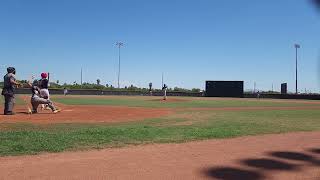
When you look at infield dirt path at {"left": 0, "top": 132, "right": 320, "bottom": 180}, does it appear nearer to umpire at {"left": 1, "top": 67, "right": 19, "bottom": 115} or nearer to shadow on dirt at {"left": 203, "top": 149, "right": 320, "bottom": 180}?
shadow on dirt at {"left": 203, "top": 149, "right": 320, "bottom": 180}

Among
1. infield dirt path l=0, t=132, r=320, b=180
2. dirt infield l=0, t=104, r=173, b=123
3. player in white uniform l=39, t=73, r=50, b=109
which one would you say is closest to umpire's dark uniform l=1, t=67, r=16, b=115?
dirt infield l=0, t=104, r=173, b=123

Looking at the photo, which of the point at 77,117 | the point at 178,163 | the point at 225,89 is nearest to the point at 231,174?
the point at 178,163

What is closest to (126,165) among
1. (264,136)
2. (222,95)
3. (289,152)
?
(289,152)

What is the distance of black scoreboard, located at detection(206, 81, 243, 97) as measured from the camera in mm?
67525

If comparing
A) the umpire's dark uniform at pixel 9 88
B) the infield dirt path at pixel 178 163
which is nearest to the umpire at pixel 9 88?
the umpire's dark uniform at pixel 9 88

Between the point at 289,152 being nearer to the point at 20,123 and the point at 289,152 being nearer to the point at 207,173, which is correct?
the point at 207,173

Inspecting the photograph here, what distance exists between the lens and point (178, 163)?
25.8ft

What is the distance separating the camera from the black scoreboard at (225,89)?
67525 millimetres

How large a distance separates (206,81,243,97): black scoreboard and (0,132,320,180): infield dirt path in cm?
5822

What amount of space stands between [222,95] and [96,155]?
60799 mm

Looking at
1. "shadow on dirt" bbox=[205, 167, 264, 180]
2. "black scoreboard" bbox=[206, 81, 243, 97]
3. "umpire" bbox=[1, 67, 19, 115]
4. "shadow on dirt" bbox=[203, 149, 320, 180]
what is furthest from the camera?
"black scoreboard" bbox=[206, 81, 243, 97]

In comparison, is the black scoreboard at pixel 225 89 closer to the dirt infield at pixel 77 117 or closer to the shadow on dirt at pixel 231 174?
the dirt infield at pixel 77 117

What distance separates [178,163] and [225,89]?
201ft

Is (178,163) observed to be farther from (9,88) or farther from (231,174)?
(9,88)
